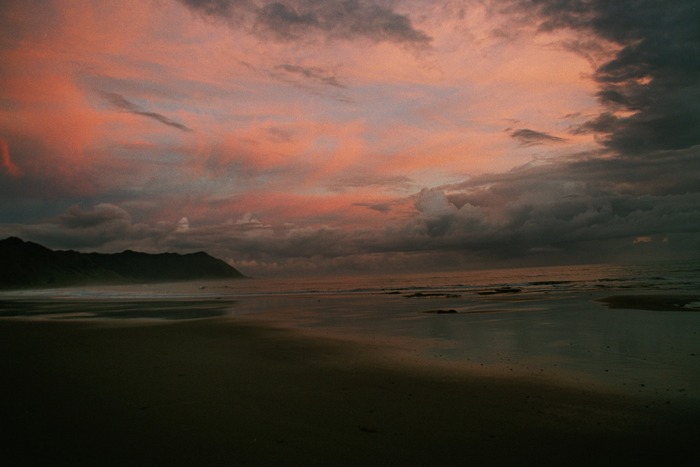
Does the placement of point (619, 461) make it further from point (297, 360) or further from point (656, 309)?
point (656, 309)

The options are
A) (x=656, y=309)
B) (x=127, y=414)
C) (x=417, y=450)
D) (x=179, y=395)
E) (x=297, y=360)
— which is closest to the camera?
(x=417, y=450)

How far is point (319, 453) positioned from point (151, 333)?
17692 mm

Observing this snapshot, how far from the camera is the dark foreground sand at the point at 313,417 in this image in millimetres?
6668

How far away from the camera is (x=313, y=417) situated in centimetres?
835

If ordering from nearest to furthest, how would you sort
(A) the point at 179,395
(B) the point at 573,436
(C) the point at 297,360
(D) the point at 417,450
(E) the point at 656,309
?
1. (D) the point at 417,450
2. (B) the point at 573,436
3. (A) the point at 179,395
4. (C) the point at 297,360
5. (E) the point at 656,309

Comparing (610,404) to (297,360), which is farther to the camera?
(297,360)

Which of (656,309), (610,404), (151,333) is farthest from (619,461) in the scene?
(656,309)

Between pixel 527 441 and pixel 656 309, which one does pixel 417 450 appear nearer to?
pixel 527 441

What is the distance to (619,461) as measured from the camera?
6.47 meters

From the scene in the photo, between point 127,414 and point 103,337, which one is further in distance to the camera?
point 103,337

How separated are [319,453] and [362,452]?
0.70 meters

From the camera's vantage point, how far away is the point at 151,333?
2139 centimetres

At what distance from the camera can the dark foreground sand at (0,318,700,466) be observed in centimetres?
667

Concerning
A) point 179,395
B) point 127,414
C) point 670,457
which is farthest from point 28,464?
point 670,457
